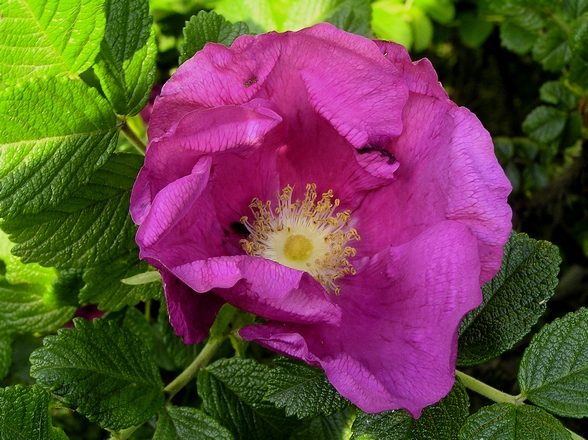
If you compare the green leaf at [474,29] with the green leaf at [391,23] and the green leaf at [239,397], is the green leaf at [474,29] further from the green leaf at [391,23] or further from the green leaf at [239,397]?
the green leaf at [239,397]

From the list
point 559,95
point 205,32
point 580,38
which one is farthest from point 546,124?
point 205,32

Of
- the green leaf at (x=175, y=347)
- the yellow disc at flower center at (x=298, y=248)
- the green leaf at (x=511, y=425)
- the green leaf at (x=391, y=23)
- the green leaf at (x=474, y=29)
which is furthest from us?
the green leaf at (x=474, y=29)

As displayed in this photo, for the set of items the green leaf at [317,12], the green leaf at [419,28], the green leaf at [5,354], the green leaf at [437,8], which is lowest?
the green leaf at [5,354]

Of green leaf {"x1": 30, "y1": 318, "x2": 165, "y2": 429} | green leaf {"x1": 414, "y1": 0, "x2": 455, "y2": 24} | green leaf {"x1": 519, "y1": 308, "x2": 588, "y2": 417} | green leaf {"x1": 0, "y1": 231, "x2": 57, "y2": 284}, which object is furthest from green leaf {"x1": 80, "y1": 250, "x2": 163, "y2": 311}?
green leaf {"x1": 414, "y1": 0, "x2": 455, "y2": 24}

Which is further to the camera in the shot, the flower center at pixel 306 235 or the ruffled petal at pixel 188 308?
the flower center at pixel 306 235

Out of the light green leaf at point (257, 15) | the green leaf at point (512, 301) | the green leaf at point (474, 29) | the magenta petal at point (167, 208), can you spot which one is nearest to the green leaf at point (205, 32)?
the light green leaf at point (257, 15)

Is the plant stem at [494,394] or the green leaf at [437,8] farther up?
the green leaf at [437,8]

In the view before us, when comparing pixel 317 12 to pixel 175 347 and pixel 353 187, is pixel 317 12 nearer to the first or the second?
pixel 353 187

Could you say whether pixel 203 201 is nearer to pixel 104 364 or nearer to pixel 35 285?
pixel 104 364
